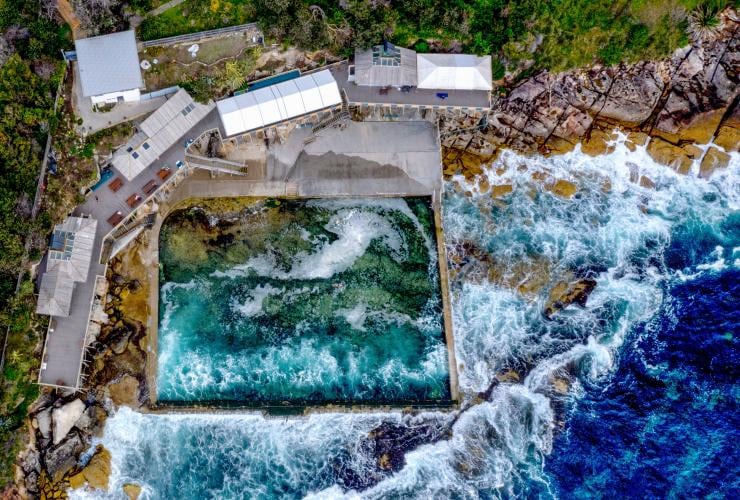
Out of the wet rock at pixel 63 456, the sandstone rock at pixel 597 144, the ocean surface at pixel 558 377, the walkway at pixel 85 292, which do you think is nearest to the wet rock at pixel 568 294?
the ocean surface at pixel 558 377

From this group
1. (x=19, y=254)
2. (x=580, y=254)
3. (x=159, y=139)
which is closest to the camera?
(x=19, y=254)

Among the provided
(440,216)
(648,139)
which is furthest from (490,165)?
(648,139)

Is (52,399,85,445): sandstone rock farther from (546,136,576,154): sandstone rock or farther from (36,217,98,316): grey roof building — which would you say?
(546,136,576,154): sandstone rock

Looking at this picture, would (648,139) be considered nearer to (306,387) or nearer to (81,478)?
(306,387)

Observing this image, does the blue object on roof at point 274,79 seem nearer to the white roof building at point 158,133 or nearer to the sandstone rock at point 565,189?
the white roof building at point 158,133

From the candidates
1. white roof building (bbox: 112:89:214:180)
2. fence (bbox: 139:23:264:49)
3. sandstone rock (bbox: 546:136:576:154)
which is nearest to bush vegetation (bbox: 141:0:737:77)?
fence (bbox: 139:23:264:49)

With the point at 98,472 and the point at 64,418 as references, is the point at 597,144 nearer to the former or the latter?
the point at 98,472
